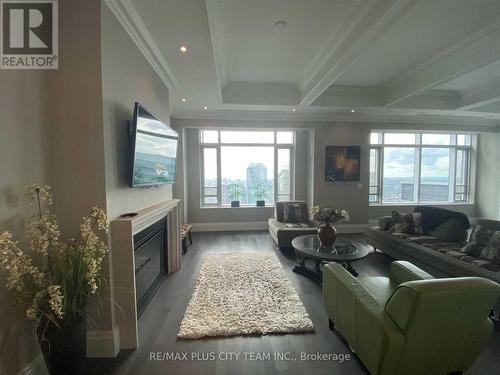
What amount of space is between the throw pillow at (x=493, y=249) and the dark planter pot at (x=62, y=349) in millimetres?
3952

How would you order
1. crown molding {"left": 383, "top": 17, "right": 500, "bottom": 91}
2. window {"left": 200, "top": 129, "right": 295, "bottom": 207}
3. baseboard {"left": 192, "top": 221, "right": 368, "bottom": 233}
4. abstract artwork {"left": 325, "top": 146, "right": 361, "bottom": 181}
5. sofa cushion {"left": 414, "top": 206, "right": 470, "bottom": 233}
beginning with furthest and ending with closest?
window {"left": 200, "top": 129, "right": 295, "bottom": 207} → baseboard {"left": 192, "top": 221, "right": 368, "bottom": 233} → abstract artwork {"left": 325, "top": 146, "right": 361, "bottom": 181} → sofa cushion {"left": 414, "top": 206, "right": 470, "bottom": 233} → crown molding {"left": 383, "top": 17, "right": 500, "bottom": 91}

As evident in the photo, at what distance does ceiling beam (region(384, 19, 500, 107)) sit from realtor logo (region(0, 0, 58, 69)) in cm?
414

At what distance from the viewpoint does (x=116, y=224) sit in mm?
1761

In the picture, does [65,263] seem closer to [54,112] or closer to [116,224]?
[116,224]

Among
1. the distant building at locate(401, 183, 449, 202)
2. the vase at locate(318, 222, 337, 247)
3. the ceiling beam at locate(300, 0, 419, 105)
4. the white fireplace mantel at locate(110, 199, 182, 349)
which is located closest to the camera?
the white fireplace mantel at locate(110, 199, 182, 349)

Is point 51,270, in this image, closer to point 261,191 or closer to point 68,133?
point 68,133

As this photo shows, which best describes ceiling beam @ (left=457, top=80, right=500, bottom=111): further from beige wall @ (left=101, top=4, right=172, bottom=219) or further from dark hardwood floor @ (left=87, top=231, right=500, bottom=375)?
beige wall @ (left=101, top=4, right=172, bottom=219)

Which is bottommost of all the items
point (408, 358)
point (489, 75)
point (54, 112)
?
point (408, 358)

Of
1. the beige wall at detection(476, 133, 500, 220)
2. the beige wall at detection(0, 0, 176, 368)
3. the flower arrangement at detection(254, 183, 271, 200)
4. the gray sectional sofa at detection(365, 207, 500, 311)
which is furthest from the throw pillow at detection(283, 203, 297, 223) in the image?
the beige wall at detection(476, 133, 500, 220)

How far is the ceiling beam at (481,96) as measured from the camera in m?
3.95

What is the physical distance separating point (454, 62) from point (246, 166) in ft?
14.0

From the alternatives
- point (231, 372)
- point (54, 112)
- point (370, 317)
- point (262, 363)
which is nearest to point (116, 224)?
point (54, 112)

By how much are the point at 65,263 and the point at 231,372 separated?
141 cm

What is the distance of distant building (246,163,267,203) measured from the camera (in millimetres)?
5945
